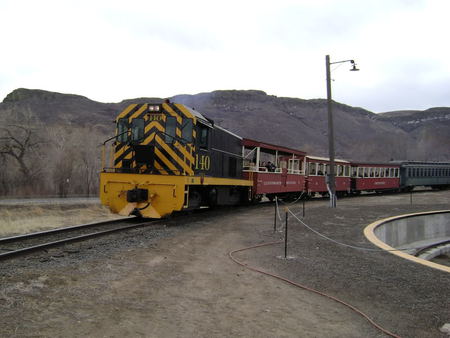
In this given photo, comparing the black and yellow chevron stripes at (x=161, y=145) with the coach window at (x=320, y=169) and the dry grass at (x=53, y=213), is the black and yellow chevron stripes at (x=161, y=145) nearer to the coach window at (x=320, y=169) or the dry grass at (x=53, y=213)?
the dry grass at (x=53, y=213)

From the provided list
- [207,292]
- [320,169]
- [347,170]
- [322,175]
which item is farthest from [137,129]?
[347,170]

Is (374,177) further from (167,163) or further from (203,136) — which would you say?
(167,163)

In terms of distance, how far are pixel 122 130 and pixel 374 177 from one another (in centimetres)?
2754

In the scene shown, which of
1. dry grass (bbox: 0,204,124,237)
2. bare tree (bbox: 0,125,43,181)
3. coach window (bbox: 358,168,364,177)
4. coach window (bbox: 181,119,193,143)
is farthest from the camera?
bare tree (bbox: 0,125,43,181)

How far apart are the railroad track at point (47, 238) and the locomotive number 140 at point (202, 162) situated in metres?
2.24

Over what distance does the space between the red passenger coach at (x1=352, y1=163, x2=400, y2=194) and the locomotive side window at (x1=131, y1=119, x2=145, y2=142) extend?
77.7ft

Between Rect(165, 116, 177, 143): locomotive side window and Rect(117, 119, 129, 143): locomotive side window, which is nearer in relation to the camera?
Rect(165, 116, 177, 143): locomotive side window

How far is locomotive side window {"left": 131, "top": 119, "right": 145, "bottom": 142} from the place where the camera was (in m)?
12.0

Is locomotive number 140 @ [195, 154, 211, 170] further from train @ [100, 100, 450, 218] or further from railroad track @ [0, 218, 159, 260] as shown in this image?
railroad track @ [0, 218, 159, 260]

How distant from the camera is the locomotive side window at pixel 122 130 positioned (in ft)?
40.0

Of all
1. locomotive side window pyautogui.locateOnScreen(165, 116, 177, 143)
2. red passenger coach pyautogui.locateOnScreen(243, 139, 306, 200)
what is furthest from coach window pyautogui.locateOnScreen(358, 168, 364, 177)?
locomotive side window pyautogui.locateOnScreen(165, 116, 177, 143)

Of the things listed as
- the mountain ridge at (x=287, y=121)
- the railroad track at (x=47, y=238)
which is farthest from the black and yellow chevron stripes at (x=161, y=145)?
the mountain ridge at (x=287, y=121)

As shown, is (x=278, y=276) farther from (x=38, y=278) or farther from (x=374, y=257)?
(x=38, y=278)

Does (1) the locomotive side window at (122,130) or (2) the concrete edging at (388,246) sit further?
(1) the locomotive side window at (122,130)
